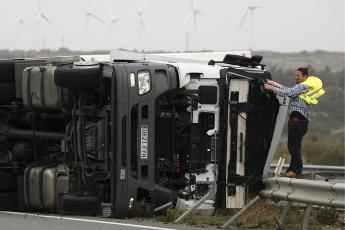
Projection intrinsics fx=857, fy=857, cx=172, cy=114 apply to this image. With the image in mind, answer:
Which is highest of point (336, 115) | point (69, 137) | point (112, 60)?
point (112, 60)

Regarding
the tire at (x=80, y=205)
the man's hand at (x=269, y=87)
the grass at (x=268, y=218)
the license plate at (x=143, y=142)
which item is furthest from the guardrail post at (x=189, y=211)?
the man's hand at (x=269, y=87)

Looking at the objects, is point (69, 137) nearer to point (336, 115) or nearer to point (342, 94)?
point (336, 115)

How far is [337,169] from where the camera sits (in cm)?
1728

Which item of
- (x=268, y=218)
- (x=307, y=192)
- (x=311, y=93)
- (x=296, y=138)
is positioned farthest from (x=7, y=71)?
(x=307, y=192)

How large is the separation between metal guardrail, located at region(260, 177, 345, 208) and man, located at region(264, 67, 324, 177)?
1336 millimetres

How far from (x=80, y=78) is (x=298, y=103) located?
284 centimetres

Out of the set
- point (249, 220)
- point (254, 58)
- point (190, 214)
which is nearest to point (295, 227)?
point (249, 220)

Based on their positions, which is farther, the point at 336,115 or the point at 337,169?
the point at 336,115

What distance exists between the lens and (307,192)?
9.14 metres

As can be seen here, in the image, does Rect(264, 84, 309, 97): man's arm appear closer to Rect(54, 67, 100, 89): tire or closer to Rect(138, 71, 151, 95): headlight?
Rect(138, 71, 151, 95): headlight

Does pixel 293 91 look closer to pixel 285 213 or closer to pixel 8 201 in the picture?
pixel 285 213

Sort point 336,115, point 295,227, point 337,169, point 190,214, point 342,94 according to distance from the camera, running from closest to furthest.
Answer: point 295,227
point 190,214
point 337,169
point 336,115
point 342,94

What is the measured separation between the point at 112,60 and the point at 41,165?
182 cm

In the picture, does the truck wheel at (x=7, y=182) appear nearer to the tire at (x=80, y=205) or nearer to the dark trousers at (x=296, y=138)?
the tire at (x=80, y=205)
